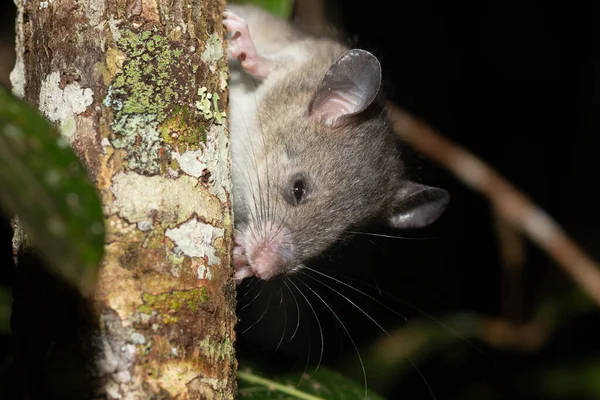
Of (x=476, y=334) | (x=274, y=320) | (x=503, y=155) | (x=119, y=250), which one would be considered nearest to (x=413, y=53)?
(x=503, y=155)

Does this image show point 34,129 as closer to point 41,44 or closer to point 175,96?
point 175,96

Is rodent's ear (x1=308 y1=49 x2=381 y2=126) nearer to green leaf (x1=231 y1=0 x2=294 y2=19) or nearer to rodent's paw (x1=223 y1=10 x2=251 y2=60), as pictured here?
rodent's paw (x1=223 y1=10 x2=251 y2=60)

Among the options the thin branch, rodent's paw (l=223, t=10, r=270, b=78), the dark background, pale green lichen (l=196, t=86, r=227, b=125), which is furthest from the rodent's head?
the dark background

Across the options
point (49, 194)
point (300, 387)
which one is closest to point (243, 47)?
point (300, 387)

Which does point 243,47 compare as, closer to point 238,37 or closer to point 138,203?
point 238,37

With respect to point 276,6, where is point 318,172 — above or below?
below
